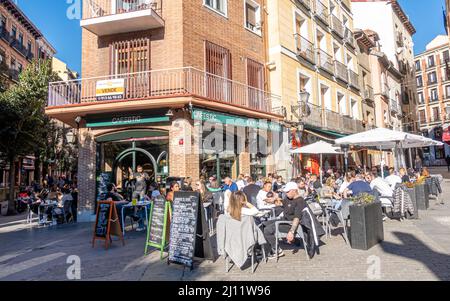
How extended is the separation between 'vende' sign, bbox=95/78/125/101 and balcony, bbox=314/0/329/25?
13.3 metres

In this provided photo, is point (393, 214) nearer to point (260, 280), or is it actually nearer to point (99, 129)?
point (260, 280)

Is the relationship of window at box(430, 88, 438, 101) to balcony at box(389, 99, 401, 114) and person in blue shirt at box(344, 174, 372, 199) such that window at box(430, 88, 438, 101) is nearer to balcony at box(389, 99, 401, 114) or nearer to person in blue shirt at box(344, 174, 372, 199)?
balcony at box(389, 99, 401, 114)

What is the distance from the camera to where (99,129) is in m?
12.3

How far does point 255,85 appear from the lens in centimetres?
1518

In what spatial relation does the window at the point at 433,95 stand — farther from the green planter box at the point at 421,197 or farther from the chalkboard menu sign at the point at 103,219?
the chalkboard menu sign at the point at 103,219

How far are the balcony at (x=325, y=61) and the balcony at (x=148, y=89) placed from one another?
801cm

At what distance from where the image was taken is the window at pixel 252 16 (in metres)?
15.5

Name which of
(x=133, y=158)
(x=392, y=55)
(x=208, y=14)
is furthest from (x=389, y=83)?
(x=133, y=158)

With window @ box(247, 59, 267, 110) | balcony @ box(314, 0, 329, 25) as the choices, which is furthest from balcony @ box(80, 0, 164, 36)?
balcony @ box(314, 0, 329, 25)

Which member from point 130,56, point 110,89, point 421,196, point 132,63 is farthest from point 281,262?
point 130,56

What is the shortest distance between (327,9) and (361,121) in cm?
804

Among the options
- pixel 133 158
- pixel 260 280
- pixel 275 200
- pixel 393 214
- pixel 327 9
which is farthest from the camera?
pixel 327 9

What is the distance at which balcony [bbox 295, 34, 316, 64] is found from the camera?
17.4 meters

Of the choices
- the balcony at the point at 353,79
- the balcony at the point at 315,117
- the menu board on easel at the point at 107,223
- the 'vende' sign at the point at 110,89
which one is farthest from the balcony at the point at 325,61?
the menu board on easel at the point at 107,223
